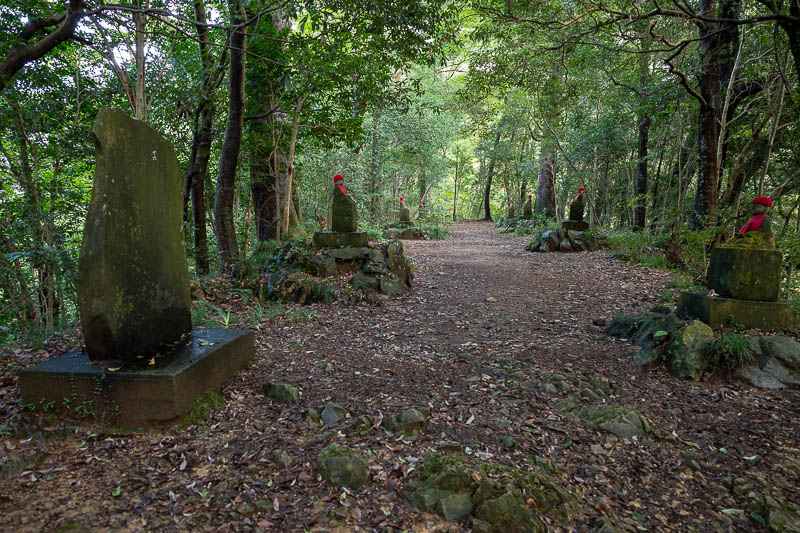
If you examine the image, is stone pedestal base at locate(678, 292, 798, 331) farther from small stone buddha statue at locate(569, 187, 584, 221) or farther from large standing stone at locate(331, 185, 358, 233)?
small stone buddha statue at locate(569, 187, 584, 221)

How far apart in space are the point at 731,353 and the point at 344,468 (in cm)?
367

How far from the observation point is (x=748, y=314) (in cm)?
420

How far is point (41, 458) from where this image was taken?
2.26 metres

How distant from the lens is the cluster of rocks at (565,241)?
11.8 m

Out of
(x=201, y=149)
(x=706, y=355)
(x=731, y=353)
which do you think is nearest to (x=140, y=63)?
(x=201, y=149)

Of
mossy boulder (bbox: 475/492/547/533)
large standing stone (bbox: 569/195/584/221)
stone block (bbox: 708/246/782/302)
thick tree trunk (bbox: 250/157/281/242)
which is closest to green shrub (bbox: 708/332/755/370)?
stone block (bbox: 708/246/782/302)

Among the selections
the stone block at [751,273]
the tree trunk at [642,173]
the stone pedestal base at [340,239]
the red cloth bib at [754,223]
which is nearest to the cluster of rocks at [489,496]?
the stone block at [751,273]

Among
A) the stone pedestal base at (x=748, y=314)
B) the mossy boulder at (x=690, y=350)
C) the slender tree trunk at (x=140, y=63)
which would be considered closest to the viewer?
the mossy boulder at (x=690, y=350)

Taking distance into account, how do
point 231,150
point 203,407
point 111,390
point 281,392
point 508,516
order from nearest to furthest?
point 508,516 → point 111,390 → point 203,407 → point 281,392 → point 231,150

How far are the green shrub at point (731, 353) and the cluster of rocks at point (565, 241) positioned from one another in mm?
8514

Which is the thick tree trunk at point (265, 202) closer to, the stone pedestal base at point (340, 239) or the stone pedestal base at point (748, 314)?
the stone pedestal base at point (340, 239)

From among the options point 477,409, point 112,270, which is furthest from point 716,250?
point 112,270

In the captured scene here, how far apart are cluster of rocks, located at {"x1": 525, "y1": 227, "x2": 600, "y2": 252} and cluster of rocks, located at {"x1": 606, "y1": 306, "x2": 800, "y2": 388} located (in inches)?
319

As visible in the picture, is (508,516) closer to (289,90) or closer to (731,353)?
(731,353)
